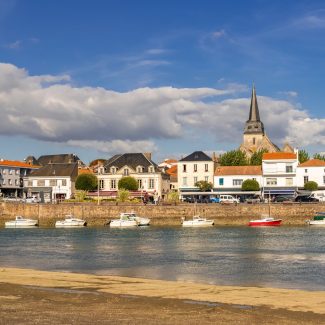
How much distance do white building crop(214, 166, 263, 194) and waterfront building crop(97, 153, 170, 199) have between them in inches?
407

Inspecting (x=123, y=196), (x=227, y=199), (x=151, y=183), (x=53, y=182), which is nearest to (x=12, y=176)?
(x=53, y=182)

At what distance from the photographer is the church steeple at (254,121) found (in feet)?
524

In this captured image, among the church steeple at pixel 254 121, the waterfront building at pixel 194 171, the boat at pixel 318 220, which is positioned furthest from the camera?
the church steeple at pixel 254 121

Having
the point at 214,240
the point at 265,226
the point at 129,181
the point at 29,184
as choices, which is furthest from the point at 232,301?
A: the point at 29,184

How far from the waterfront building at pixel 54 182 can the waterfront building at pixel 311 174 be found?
4032 cm

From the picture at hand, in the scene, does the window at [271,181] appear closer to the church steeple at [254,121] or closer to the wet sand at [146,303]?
the church steeple at [254,121]

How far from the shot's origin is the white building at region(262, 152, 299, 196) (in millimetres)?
95875

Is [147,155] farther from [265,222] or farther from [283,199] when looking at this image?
[265,222]

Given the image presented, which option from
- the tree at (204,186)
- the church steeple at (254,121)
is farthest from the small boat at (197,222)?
the church steeple at (254,121)

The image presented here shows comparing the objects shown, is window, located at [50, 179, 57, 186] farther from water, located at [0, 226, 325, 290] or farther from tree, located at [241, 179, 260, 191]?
water, located at [0, 226, 325, 290]

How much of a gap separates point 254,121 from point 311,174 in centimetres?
6663

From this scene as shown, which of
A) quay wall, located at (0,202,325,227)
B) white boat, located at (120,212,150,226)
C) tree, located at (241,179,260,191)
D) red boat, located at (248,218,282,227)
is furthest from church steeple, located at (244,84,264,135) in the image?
white boat, located at (120,212,150,226)

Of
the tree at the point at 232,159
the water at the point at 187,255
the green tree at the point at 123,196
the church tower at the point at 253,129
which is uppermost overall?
the church tower at the point at 253,129

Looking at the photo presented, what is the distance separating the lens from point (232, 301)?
69.7 feet
